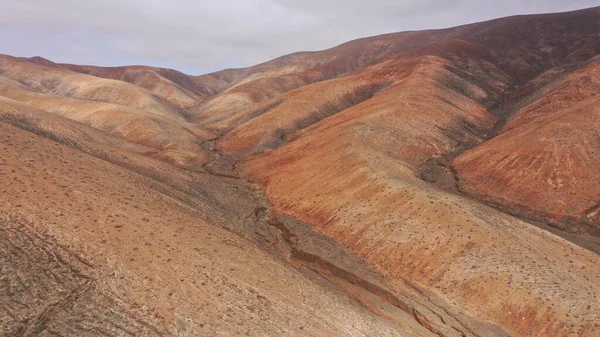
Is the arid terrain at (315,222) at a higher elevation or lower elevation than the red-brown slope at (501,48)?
lower

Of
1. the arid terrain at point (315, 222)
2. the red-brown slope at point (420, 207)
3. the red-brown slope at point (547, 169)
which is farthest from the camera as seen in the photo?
the red-brown slope at point (547, 169)

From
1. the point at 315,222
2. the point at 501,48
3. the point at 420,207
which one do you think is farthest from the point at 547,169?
the point at 501,48

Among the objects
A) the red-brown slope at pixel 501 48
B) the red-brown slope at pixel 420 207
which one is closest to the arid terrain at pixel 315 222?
the red-brown slope at pixel 420 207

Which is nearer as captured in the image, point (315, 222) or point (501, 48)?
point (315, 222)

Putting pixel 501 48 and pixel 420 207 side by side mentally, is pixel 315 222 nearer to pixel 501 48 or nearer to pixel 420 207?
pixel 420 207

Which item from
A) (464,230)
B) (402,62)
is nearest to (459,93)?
(402,62)

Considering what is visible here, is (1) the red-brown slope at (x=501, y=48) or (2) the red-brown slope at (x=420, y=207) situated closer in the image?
(2) the red-brown slope at (x=420, y=207)

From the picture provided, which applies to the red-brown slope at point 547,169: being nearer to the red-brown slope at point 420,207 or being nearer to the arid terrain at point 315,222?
Answer: the arid terrain at point 315,222

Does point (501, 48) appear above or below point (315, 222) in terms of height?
above
